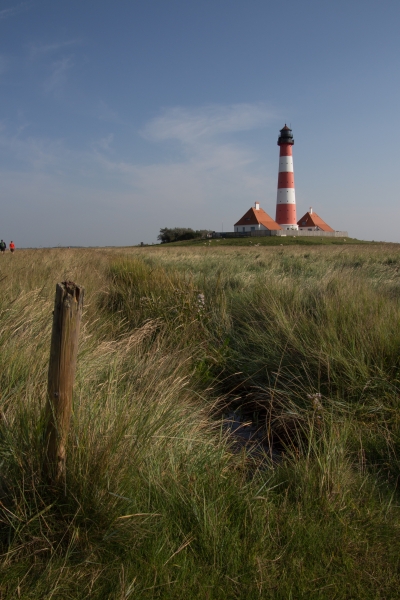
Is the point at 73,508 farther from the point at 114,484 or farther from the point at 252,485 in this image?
the point at 252,485

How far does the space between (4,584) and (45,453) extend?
498 millimetres

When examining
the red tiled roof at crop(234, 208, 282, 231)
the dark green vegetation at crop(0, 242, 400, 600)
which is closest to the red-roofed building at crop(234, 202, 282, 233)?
the red tiled roof at crop(234, 208, 282, 231)

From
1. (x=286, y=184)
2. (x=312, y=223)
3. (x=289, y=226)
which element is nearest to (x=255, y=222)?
(x=289, y=226)

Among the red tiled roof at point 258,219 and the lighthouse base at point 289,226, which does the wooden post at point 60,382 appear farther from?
the red tiled roof at point 258,219

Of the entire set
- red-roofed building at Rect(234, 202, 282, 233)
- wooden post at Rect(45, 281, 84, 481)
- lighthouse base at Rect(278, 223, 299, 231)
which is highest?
red-roofed building at Rect(234, 202, 282, 233)

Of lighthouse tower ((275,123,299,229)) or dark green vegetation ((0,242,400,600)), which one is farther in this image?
lighthouse tower ((275,123,299,229))

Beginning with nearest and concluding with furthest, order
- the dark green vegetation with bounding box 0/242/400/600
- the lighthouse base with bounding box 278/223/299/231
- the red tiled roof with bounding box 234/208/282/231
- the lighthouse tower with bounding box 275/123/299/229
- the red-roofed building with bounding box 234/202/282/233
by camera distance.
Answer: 1. the dark green vegetation with bounding box 0/242/400/600
2. the lighthouse tower with bounding box 275/123/299/229
3. the lighthouse base with bounding box 278/223/299/231
4. the red-roofed building with bounding box 234/202/282/233
5. the red tiled roof with bounding box 234/208/282/231

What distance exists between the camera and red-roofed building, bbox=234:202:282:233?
189 feet

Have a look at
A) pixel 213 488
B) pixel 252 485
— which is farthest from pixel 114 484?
pixel 252 485

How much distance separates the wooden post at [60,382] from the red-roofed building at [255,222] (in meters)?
54.9

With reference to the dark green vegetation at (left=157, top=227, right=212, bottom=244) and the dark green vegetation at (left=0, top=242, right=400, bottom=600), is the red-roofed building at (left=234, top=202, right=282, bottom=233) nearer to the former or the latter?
the dark green vegetation at (left=157, top=227, right=212, bottom=244)

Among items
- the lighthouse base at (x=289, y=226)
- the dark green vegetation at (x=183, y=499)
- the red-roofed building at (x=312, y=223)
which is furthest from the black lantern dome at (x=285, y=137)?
the dark green vegetation at (x=183, y=499)

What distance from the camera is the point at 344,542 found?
2.10 meters

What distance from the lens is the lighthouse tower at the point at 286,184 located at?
4878 cm
